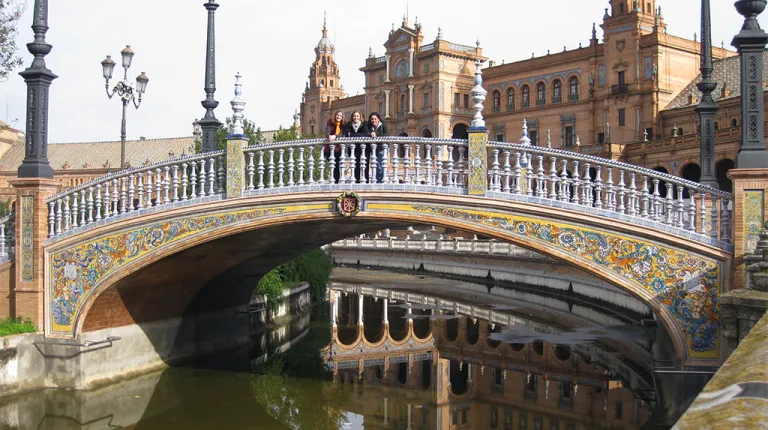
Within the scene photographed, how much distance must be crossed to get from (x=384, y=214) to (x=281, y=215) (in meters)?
1.51

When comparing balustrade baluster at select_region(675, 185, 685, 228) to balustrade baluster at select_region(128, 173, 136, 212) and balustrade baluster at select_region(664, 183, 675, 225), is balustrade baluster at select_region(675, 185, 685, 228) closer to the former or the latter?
balustrade baluster at select_region(664, 183, 675, 225)

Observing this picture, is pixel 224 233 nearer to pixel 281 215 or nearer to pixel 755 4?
pixel 281 215

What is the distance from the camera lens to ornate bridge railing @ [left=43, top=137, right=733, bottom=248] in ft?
35.8

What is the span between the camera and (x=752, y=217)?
1032 cm

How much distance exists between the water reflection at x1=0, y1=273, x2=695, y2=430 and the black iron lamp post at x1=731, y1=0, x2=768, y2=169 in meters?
3.54

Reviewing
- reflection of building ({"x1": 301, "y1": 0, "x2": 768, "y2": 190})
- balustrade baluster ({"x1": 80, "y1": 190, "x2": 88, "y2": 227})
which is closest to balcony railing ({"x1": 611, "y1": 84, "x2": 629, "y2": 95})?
reflection of building ({"x1": 301, "y1": 0, "x2": 768, "y2": 190})

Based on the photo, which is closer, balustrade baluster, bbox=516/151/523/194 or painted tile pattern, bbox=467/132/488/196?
balustrade baluster, bbox=516/151/523/194

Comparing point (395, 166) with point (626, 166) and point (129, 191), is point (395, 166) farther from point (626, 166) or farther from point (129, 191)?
point (129, 191)

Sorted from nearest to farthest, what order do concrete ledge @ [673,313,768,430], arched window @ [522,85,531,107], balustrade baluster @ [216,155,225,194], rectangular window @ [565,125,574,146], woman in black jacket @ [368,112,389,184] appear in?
concrete ledge @ [673,313,768,430]
woman in black jacket @ [368,112,389,184]
balustrade baluster @ [216,155,225,194]
rectangular window @ [565,125,574,146]
arched window @ [522,85,531,107]

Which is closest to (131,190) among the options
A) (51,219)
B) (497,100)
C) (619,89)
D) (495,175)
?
(51,219)

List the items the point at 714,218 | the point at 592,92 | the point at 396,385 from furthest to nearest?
the point at 592,92
the point at 396,385
the point at 714,218

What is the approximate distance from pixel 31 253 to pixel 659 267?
927 centimetres

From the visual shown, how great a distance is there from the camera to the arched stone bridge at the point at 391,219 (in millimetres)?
10734

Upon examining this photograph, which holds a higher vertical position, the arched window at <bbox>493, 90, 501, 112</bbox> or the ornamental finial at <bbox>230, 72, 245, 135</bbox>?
the arched window at <bbox>493, 90, 501, 112</bbox>
